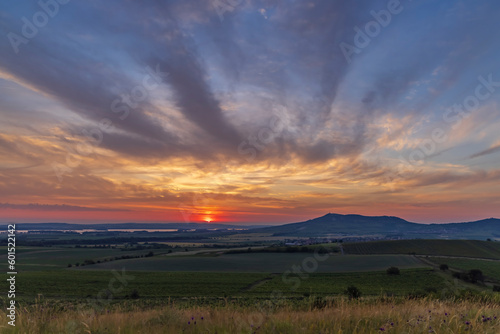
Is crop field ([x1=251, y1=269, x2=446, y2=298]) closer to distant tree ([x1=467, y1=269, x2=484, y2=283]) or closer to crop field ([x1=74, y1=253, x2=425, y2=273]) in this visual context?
distant tree ([x1=467, y1=269, x2=484, y2=283])

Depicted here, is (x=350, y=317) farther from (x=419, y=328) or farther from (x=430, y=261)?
(x=430, y=261)

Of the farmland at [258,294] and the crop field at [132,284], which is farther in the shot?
the crop field at [132,284]

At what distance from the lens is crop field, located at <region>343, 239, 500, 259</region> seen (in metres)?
153

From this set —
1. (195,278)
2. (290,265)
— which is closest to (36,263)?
(195,278)

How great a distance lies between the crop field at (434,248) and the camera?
6008 inches

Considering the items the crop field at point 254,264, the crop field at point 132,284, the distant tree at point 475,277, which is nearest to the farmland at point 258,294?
the crop field at point 132,284

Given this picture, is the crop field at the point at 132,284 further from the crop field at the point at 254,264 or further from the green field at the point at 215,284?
the crop field at the point at 254,264

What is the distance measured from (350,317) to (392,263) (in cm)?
12967

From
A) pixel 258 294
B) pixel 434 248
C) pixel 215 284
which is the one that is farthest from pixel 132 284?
pixel 434 248

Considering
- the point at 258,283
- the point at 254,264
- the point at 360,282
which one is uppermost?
the point at 360,282

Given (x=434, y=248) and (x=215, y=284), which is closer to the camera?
(x=215, y=284)

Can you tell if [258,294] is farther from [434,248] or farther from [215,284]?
[434,248]

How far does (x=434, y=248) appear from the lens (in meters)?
162

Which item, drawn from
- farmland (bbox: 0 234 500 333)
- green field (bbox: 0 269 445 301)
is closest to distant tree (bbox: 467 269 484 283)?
farmland (bbox: 0 234 500 333)
